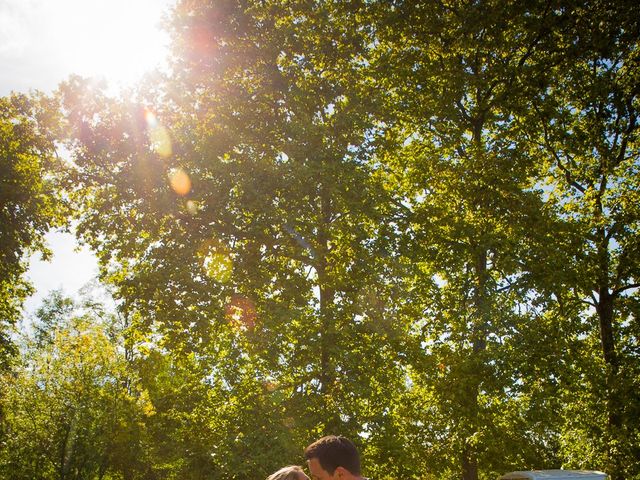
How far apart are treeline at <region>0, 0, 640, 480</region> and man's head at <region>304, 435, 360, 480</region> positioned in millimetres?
9497

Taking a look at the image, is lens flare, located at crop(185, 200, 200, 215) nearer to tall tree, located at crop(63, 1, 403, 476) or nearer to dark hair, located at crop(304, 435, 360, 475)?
tall tree, located at crop(63, 1, 403, 476)

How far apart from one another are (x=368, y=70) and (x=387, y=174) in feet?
11.8

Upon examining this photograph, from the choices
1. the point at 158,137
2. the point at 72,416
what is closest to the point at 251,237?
the point at 158,137

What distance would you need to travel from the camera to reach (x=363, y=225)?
15.9m

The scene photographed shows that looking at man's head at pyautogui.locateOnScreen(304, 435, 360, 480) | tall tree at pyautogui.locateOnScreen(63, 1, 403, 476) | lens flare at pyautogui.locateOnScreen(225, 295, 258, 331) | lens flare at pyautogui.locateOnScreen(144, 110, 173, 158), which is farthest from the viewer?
lens flare at pyautogui.locateOnScreen(225, 295, 258, 331)

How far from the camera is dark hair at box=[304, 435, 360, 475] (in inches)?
174

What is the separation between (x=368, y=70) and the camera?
18.1 metres

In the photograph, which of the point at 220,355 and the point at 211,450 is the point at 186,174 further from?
the point at 211,450

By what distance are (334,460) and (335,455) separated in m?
0.04

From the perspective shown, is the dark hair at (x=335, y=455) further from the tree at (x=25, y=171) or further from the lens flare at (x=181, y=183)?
the tree at (x=25, y=171)

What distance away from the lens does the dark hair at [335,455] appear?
443 cm

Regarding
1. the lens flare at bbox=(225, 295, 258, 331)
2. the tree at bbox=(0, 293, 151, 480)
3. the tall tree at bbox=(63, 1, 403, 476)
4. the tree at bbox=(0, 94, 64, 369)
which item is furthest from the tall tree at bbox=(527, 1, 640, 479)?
the tree at bbox=(0, 293, 151, 480)

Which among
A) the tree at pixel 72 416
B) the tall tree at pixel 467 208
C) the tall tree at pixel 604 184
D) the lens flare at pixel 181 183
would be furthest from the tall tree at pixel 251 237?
the tree at pixel 72 416

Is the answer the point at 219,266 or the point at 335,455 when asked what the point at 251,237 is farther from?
the point at 335,455
